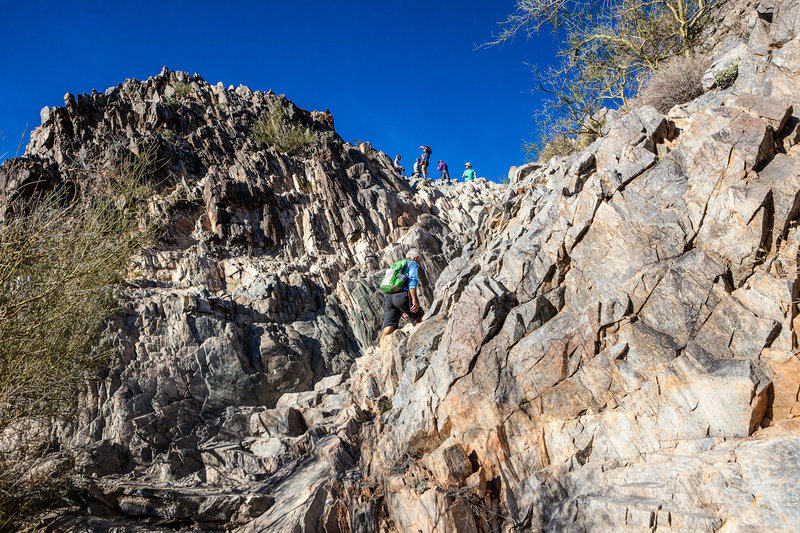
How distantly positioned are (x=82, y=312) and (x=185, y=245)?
8.98 meters

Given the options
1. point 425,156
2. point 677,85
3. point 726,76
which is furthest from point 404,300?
point 425,156

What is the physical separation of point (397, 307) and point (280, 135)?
14.8 metres

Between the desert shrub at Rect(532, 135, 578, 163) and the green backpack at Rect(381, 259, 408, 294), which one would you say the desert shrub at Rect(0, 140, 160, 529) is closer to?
the green backpack at Rect(381, 259, 408, 294)

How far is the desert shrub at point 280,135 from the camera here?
22750 millimetres

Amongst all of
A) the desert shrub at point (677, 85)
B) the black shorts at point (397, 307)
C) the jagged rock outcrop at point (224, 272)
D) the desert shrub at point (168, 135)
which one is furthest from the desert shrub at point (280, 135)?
the desert shrub at point (677, 85)

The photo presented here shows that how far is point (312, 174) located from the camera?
70.3ft

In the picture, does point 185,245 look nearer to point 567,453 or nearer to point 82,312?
point 82,312

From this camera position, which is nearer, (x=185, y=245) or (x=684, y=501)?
(x=684, y=501)

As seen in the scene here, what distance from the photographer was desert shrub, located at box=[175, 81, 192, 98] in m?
25.0

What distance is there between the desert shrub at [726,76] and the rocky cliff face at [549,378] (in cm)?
25

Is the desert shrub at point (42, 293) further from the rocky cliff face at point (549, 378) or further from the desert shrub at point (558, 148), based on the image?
the desert shrub at point (558, 148)

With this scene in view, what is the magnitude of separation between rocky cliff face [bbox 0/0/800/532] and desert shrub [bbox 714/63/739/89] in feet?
0.83

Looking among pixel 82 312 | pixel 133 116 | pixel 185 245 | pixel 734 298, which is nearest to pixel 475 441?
pixel 734 298

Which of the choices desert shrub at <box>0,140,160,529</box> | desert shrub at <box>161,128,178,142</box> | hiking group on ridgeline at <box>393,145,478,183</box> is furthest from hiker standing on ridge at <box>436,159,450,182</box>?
desert shrub at <box>0,140,160,529</box>
